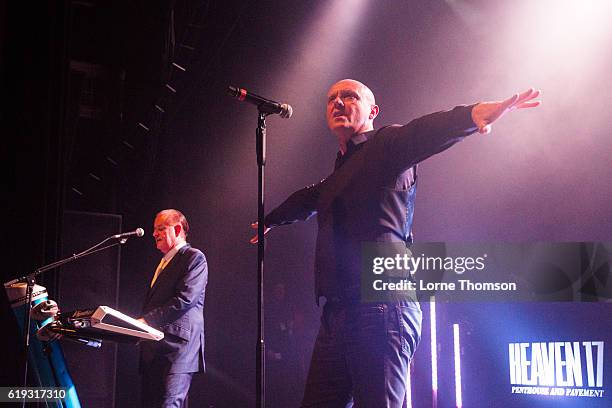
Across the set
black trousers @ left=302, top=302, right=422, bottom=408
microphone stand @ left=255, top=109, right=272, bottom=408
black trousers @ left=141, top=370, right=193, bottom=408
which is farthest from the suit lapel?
black trousers @ left=302, top=302, right=422, bottom=408

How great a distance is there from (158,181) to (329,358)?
6182mm

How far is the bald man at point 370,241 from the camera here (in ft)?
6.72

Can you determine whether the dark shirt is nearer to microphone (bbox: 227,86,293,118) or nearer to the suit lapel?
microphone (bbox: 227,86,293,118)

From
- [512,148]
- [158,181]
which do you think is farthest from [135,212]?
[512,148]

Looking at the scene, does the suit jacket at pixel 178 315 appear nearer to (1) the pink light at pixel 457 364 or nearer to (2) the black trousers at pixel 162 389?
(2) the black trousers at pixel 162 389

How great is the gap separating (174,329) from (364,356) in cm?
203

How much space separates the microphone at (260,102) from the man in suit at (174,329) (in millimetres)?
1606

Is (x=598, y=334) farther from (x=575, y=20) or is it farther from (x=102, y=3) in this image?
(x=102, y=3)

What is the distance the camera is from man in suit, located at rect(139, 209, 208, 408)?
3.76 meters

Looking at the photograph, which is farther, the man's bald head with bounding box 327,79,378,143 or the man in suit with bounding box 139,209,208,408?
the man in suit with bounding box 139,209,208,408

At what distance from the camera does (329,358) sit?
2.17 m

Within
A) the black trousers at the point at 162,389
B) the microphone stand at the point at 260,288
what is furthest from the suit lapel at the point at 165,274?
the microphone stand at the point at 260,288

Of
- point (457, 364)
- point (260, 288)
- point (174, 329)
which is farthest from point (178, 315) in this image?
point (457, 364)

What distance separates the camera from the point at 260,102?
8.85ft
